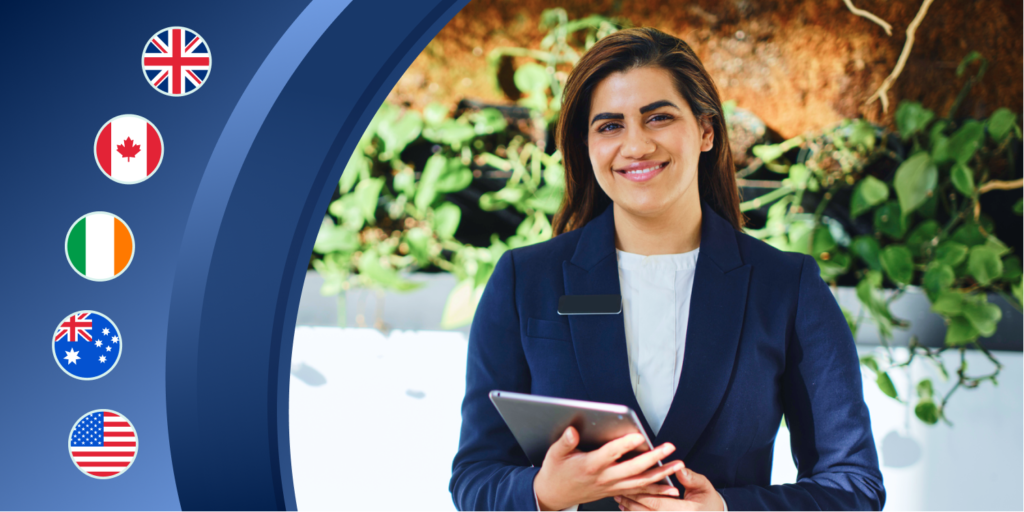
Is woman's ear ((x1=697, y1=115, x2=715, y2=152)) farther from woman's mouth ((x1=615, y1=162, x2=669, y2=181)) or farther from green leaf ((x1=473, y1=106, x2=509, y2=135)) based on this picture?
green leaf ((x1=473, y1=106, x2=509, y2=135))

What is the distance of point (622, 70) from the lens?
1.03 m

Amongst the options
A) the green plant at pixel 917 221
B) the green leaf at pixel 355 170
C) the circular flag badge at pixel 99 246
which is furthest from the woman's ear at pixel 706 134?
the green leaf at pixel 355 170

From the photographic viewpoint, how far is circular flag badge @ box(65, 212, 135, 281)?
0.88 meters

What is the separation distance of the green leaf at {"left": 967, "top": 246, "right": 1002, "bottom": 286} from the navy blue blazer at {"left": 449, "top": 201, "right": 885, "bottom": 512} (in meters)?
1.01

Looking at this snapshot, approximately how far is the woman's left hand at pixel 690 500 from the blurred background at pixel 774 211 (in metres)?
1.16

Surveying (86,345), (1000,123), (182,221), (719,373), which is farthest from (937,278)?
(86,345)

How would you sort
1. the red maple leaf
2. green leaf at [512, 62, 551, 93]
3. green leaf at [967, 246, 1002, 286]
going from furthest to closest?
green leaf at [512, 62, 551, 93], green leaf at [967, 246, 1002, 286], the red maple leaf

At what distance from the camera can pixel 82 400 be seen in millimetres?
891

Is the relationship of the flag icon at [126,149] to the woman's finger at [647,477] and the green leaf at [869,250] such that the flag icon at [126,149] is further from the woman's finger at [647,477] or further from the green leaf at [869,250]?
the green leaf at [869,250]

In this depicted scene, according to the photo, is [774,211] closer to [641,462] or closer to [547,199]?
[547,199]

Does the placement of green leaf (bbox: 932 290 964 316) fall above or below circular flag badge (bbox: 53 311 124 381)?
below

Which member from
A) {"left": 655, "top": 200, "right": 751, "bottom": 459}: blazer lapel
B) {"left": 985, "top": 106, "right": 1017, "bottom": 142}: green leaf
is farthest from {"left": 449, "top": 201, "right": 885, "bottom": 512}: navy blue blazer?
{"left": 985, "top": 106, "right": 1017, "bottom": 142}: green leaf

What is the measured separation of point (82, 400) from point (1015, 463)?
2071mm

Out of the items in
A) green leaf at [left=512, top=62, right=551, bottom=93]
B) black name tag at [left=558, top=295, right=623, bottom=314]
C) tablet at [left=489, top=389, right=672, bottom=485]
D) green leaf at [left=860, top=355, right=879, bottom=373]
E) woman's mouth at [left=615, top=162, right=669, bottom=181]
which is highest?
green leaf at [left=512, top=62, right=551, bottom=93]
